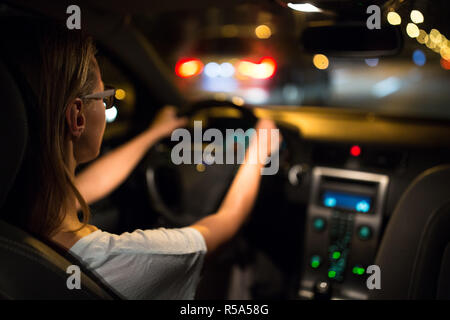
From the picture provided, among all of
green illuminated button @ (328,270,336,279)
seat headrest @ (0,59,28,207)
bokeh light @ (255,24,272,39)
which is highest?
bokeh light @ (255,24,272,39)

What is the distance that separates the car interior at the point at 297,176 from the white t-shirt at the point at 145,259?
5 cm

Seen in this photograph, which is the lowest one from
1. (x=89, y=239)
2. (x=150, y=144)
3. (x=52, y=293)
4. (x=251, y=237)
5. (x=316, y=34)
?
(x=251, y=237)

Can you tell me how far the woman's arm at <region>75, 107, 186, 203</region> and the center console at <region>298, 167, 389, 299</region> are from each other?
94cm

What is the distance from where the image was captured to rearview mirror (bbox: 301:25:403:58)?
64.6 inches

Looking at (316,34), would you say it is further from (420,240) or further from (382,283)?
(382,283)

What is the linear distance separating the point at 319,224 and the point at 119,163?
123 cm

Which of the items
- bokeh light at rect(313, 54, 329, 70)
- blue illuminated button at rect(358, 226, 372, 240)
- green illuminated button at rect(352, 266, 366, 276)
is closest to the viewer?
bokeh light at rect(313, 54, 329, 70)

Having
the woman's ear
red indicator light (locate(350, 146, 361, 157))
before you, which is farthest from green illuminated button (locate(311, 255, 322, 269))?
the woman's ear

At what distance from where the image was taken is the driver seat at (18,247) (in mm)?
1159

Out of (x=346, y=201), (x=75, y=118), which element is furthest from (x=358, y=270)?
(x=75, y=118)

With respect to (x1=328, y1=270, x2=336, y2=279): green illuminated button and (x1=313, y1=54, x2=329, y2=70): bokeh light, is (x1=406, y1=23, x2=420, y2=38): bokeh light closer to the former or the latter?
(x1=313, y1=54, x2=329, y2=70): bokeh light

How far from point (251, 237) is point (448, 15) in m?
1.84
